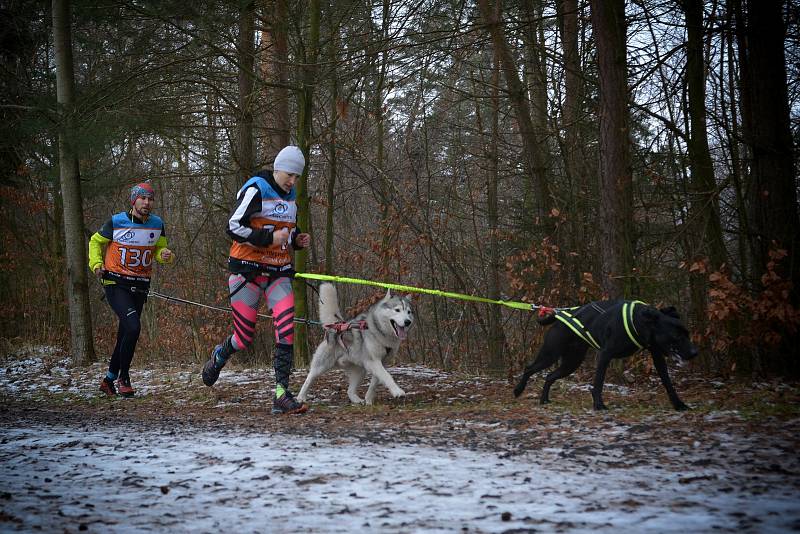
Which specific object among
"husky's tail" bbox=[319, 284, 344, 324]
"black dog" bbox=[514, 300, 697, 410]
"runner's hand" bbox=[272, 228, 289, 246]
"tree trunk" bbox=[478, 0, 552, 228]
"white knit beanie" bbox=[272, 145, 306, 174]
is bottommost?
"black dog" bbox=[514, 300, 697, 410]

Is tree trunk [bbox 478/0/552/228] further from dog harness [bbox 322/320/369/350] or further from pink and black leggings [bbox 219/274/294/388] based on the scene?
pink and black leggings [bbox 219/274/294/388]

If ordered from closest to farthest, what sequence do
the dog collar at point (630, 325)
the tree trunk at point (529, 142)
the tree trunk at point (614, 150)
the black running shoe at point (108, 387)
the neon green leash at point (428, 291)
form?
the dog collar at point (630, 325), the neon green leash at point (428, 291), the tree trunk at point (614, 150), the black running shoe at point (108, 387), the tree trunk at point (529, 142)

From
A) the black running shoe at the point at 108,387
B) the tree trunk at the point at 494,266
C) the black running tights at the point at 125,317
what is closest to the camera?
the black running tights at the point at 125,317

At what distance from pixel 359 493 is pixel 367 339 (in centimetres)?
398

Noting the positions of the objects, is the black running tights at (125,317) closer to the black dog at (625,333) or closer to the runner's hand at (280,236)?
the runner's hand at (280,236)

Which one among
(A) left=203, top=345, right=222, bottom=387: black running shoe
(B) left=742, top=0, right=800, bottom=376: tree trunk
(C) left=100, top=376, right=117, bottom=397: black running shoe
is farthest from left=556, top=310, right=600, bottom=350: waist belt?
(C) left=100, top=376, right=117, bottom=397: black running shoe

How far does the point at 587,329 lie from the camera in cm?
607

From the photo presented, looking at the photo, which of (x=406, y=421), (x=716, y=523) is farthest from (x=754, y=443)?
(x=406, y=421)

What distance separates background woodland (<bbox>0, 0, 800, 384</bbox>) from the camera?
736cm

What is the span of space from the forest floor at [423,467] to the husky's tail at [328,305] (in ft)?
3.25

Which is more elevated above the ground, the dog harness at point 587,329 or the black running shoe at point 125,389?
the dog harness at point 587,329

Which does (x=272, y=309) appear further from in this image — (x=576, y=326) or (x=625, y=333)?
(x=625, y=333)

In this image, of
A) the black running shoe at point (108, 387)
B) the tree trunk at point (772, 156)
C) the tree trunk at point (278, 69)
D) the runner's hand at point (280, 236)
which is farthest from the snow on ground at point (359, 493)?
the tree trunk at point (278, 69)

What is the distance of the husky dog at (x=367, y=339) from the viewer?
7207mm
